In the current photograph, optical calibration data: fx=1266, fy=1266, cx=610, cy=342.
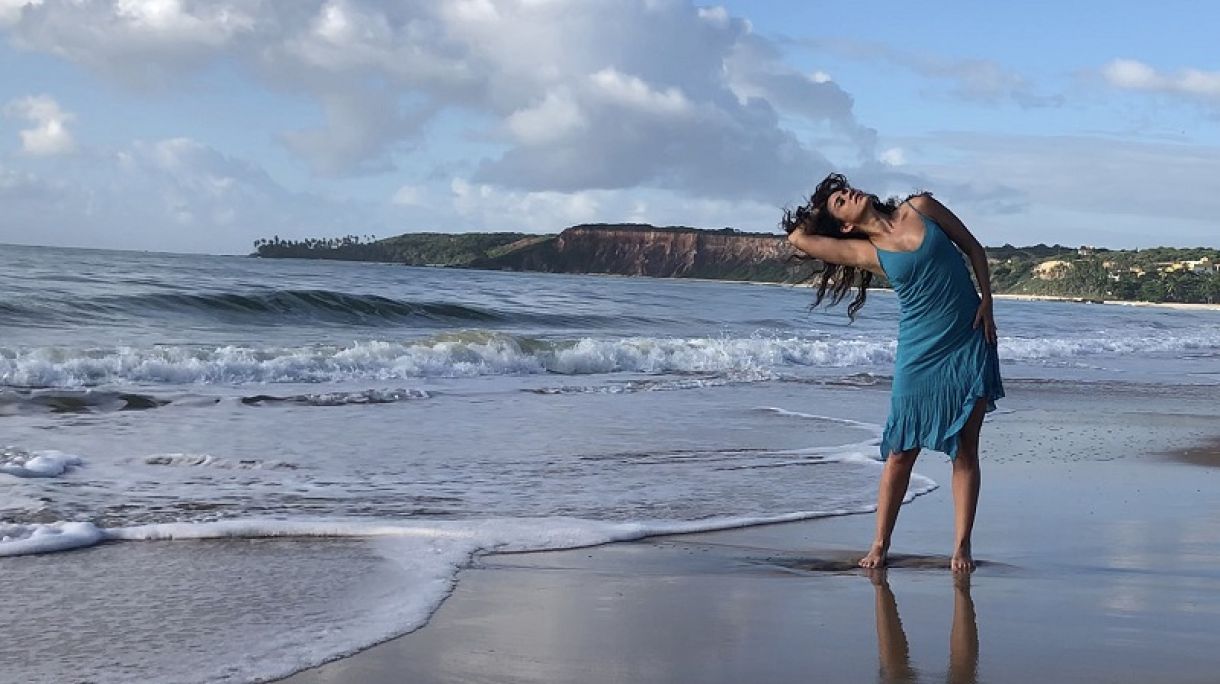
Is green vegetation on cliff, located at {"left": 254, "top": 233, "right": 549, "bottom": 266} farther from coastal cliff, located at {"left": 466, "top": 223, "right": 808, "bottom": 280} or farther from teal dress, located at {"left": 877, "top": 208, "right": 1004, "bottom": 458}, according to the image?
teal dress, located at {"left": 877, "top": 208, "right": 1004, "bottom": 458}

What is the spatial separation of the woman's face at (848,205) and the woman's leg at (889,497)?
99cm

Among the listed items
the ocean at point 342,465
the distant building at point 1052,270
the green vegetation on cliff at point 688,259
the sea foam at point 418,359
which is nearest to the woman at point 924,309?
the ocean at point 342,465

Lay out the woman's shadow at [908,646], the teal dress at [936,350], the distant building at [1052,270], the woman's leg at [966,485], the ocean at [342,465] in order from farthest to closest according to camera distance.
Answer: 1. the distant building at [1052,270]
2. the woman's leg at [966,485]
3. the teal dress at [936,350]
4. the ocean at [342,465]
5. the woman's shadow at [908,646]

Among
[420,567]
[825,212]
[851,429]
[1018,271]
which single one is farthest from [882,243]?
[1018,271]

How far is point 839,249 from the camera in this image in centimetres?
503

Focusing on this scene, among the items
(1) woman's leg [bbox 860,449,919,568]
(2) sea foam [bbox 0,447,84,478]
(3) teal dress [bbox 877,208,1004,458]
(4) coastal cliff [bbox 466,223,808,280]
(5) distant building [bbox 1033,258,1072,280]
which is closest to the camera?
(3) teal dress [bbox 877,208,1004,458]

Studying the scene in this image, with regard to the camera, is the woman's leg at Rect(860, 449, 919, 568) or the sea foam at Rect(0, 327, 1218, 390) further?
the sea foam at Rect(0, 327, 1218, 390)

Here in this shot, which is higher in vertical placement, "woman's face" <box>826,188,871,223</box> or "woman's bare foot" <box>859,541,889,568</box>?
"woman's face" <box>826,188,871,223</box>

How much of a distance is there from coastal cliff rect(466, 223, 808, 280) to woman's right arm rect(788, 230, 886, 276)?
88978 mm

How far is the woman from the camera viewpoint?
4.95 m

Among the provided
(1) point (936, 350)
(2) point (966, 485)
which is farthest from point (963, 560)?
(1) point (936, 350)

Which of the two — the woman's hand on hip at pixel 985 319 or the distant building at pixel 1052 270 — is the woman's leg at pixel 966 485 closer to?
the woman's hand on hip at pixel 985 319

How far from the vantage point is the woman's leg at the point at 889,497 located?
516 cm

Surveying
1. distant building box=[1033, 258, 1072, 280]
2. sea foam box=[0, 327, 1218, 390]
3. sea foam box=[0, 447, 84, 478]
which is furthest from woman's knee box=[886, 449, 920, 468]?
distant building box=[1033, 258, 1072, 280]
